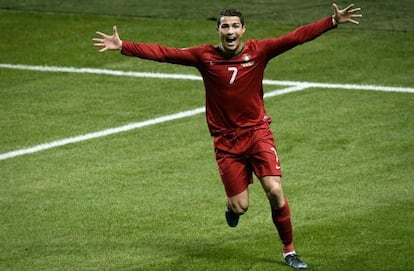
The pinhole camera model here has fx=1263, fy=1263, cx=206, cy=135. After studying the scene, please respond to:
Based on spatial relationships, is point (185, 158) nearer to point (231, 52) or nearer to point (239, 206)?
point (239, 206)

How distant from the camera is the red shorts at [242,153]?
12250 millimetres

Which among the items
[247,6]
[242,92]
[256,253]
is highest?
[242,92]

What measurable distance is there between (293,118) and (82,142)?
307 cm

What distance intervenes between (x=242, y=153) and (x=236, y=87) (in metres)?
0.65

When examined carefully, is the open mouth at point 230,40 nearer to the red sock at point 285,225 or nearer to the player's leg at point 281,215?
the player's leg at point 281,215

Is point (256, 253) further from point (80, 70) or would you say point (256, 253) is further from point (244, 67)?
point (80, 70)

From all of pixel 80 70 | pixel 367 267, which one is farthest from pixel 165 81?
pixel 367 267

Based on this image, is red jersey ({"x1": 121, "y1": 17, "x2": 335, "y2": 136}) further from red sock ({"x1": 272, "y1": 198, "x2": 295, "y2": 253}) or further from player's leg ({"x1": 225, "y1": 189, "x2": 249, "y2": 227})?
red sock ({"x1": 272, "y1": 198, "x2": 295, "y2": 253})

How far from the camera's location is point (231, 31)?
12180mm

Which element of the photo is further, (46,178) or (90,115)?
(90,115)

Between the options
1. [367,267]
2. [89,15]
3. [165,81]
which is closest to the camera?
[367,267]

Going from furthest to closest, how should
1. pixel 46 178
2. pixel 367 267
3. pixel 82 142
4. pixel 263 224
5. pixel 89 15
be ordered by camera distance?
pixel 89 15, pixel 82 142, pixel 46 178, pixel 263 224, pixel 367 267

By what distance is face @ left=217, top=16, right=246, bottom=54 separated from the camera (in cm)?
1220

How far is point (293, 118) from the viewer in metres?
18.0
